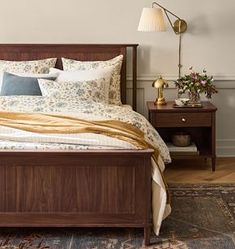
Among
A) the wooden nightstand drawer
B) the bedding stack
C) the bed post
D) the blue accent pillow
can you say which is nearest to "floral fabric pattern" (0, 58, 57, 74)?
the bedding stack

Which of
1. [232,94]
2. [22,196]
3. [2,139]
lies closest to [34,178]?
[22,196]

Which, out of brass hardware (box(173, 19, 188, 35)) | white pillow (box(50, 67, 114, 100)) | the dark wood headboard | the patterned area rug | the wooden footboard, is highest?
brass hardware (box(173, 19, 188, 35))

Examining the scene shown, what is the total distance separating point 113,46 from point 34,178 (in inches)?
86.0

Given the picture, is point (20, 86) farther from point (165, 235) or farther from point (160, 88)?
point (165, 235)

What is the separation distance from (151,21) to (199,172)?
1.44 meters

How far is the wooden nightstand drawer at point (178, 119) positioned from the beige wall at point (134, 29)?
Answer: 59cm

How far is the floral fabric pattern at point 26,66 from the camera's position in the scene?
461 cm

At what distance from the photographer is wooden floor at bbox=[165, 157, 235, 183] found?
4.36m

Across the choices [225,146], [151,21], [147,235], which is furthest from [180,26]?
[147,235]

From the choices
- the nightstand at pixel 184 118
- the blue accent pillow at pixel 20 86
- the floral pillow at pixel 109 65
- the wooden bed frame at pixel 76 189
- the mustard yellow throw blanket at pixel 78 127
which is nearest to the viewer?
the wooden bed frame at pixel 76 189

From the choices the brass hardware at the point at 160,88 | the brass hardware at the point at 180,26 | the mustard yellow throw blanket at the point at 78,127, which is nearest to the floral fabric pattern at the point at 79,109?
the mustard yellow throw blanket at the point at 78,127

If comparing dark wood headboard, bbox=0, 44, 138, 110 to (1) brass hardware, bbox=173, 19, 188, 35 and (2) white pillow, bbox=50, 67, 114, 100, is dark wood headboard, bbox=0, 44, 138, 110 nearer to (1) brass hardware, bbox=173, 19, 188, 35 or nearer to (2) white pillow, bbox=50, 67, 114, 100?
(2) white pillow, bbox=50, 67, 114, 100

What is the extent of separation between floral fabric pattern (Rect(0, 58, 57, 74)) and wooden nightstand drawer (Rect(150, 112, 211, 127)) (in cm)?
109

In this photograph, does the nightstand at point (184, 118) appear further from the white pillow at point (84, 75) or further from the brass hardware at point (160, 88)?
the white pillow at point (84, 75)
